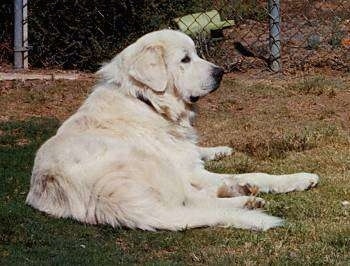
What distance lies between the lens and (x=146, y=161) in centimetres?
460

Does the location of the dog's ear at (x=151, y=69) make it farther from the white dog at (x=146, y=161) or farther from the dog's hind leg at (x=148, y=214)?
the dog's hind leg at (x=148, y=214)

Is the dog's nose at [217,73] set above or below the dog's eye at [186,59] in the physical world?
below

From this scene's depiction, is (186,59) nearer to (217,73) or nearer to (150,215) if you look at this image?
(217,73)

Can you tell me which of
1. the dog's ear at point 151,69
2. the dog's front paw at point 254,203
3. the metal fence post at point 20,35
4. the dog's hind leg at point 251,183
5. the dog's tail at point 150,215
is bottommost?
the metal fence post at point 20,35

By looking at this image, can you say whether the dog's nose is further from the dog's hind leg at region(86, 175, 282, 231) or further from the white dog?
the dog's hind leg at region(86, 175, 282, 231)

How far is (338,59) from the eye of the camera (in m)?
8.94

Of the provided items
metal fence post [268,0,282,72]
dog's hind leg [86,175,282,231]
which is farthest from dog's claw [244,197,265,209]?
metal fence post [268,0,282,72]

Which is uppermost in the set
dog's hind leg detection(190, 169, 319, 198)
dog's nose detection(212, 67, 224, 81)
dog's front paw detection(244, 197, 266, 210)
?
dog's nose detection(212, 67, 224, 81)

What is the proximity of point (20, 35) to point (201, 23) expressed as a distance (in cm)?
197

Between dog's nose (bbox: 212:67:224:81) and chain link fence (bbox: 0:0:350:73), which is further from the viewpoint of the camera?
chain link fence (bbox: 0:0:350:73)

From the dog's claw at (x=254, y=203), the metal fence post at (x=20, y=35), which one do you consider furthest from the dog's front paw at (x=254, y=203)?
the metal fence post at (x=20, y=35)

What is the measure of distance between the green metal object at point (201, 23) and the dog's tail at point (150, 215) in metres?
4.71

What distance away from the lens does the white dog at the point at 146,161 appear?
431 cm

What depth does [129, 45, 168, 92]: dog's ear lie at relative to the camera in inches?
198
